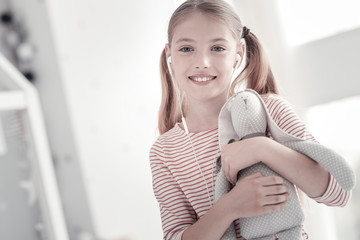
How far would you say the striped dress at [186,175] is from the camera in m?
0.95

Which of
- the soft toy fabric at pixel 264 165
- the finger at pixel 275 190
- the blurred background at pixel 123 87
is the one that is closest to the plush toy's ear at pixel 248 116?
the soft toy fabric at pixel 264 165

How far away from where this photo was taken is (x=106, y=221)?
54.9 inches

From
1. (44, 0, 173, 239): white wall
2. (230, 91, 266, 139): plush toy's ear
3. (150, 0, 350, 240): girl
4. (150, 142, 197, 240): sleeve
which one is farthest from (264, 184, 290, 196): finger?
(44, 0, 173, 239): white wall

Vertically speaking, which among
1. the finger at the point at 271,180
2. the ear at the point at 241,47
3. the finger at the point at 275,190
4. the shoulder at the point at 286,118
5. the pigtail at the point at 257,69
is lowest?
the finger at the point at 275,190

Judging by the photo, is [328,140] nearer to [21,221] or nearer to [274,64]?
[274,64]

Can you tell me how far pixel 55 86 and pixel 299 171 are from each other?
87 centimetres

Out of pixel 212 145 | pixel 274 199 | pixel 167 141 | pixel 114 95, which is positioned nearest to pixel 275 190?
pixel 274 199

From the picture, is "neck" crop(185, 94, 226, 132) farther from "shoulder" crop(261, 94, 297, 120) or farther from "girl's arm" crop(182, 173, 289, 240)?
"girl's arm" crop(182, 173, 289, 240)

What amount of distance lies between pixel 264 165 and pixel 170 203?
0.84 ft

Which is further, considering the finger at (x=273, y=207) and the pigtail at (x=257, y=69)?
the pigtail at (x=257, y=69)

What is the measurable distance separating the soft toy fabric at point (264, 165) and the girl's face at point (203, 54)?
0.31ft

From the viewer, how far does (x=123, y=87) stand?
1.46 metres

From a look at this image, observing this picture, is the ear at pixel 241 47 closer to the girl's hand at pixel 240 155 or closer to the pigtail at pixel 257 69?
the pigtail at pixel 257 69

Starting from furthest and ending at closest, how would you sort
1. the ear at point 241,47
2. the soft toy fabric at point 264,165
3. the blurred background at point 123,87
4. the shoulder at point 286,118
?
1. the blurred background at point 123,87
2. the ear at point 241,47
3. the shoulder at point 286,118
4. the soft toy fabric at point 264,165
